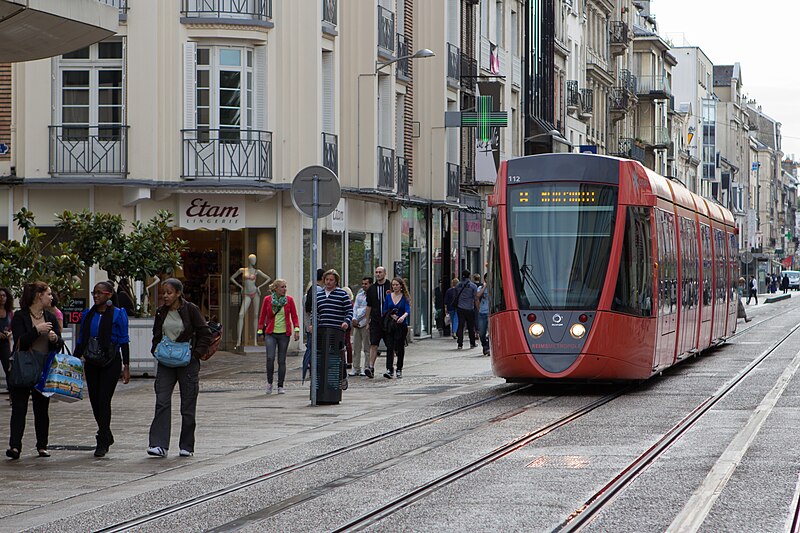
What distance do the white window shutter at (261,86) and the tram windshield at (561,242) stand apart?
13196 millimetres

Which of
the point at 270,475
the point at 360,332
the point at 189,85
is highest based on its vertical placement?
the point at 189,85

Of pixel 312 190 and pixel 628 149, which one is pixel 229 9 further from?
pixel 628 149

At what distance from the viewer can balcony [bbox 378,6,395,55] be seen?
3772cm

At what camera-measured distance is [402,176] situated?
4031 cm

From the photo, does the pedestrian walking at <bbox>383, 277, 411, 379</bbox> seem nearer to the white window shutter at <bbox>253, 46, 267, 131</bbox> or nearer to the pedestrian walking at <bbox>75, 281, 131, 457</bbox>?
the white window shutter at <bbox>253, 46, 267, 131</bbox>

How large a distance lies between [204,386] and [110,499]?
12.8m

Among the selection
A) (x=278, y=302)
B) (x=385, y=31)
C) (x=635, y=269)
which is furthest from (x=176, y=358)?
(x=385, y=31)

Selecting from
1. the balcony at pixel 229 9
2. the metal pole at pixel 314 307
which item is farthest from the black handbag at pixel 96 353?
the balcony at pixel 229 9

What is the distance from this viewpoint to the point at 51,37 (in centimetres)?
→ 1538

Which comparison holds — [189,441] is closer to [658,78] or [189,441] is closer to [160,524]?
[160,524]

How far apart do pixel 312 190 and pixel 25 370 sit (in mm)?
6222

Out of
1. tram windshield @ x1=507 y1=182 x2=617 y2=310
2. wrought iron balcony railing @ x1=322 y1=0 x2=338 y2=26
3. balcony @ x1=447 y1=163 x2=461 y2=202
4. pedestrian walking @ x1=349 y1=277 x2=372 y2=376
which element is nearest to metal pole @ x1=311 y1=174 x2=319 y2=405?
tram windshield @ x1=507 y1=182 x2=617 y2=310

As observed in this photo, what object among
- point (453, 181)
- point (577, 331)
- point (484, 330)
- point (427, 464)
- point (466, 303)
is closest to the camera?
point (427, 464)

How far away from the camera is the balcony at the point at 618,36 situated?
8069 cm
